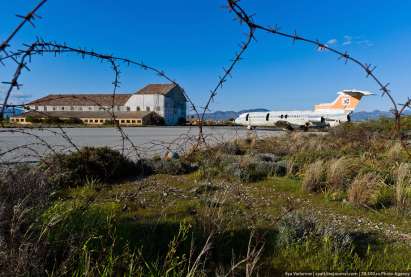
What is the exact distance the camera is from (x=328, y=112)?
45969mm

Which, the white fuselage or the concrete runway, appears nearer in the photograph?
the concrete runway

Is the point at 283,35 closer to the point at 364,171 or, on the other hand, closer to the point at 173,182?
the point at 173,182

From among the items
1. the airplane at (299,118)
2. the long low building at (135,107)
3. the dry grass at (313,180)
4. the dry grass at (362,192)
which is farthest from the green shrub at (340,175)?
the long low building at (135,107)

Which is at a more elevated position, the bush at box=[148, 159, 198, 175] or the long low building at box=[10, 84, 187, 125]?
the long low building at box=[10, 84, 187, 125]

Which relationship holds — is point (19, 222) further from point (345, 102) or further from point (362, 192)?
point (345, 102)

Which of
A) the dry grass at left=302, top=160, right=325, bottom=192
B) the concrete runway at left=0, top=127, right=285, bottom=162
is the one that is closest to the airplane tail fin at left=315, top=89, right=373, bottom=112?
the concrete runway at left=0, top=127, right=285, bottom=162

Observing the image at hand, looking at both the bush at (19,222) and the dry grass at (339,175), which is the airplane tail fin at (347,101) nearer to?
the dry grass at (339,175)

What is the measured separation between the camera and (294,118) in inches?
1812

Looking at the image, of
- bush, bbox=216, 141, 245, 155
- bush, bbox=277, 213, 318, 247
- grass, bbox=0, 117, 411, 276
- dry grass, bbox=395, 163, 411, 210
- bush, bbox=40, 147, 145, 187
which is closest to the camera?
grass, bbox=0, 117, 411, 276

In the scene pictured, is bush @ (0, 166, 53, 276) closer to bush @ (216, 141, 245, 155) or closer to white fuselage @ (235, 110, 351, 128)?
bush @ (216, 141, 245, 155)

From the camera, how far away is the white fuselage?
44469 mm

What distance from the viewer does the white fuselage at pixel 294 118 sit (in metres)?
44.5

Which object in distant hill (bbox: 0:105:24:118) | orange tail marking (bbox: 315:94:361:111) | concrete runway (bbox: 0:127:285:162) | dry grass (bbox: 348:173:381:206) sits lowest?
dry grass (bbox: 348:173:381:206)

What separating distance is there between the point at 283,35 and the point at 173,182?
6065 millimetres
